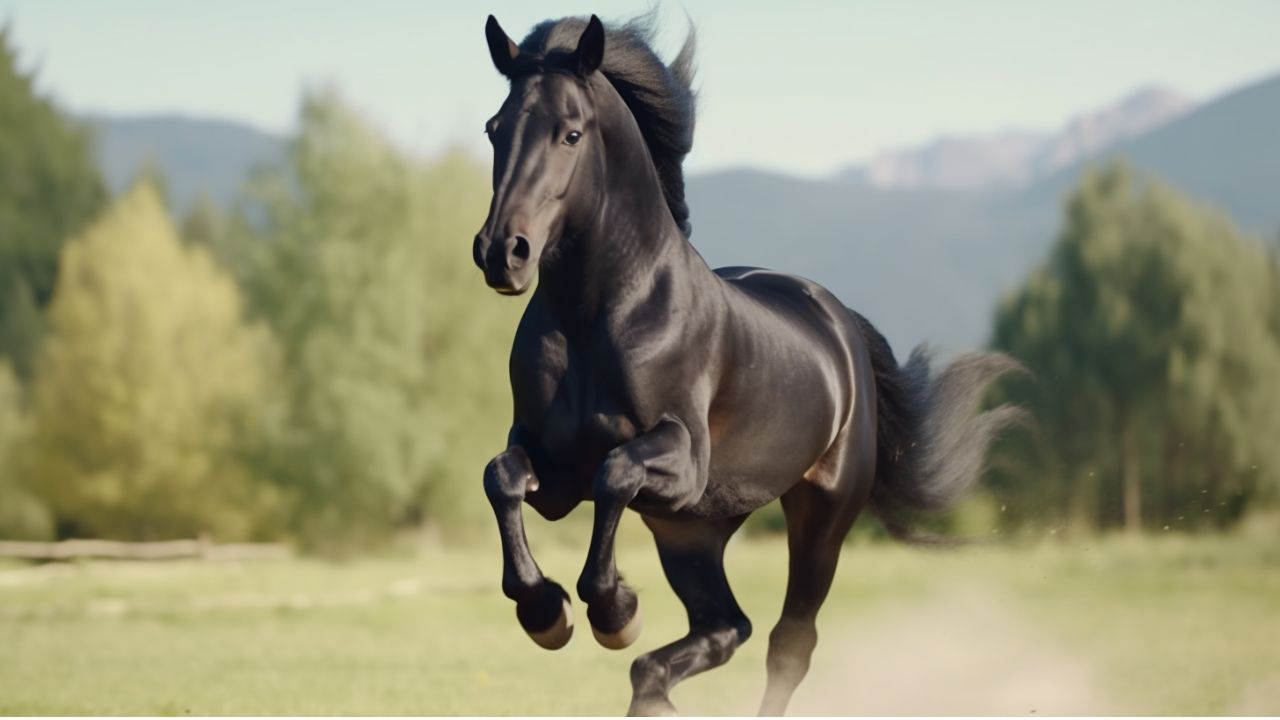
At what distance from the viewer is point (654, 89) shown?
606 cm

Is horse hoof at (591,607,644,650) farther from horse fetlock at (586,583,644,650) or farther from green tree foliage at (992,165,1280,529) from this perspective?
green tree foliage at (992,165,1280,529)

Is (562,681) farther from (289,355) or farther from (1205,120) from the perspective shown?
(1205,120)

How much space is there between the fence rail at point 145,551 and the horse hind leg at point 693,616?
954 inches

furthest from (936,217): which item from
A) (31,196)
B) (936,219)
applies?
(31,196)

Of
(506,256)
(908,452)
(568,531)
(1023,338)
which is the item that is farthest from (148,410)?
(506,256)

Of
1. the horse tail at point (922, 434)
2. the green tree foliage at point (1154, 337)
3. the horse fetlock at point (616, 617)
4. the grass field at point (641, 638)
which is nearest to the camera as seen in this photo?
the horse fetlock at point (616, 617)

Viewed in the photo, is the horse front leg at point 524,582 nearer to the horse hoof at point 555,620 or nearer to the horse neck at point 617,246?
the horse hoof at point 555,620

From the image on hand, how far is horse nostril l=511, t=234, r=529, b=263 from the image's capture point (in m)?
4.95

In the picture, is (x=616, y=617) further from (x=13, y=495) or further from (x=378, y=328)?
(x=13, y=495)

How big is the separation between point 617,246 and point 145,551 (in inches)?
1076

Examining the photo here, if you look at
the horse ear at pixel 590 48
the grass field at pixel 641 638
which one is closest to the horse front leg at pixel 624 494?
the horse ear at pixel 590 48

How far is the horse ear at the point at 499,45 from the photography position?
18.0 ft

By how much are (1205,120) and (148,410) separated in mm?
95272

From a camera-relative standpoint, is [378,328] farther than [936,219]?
No
